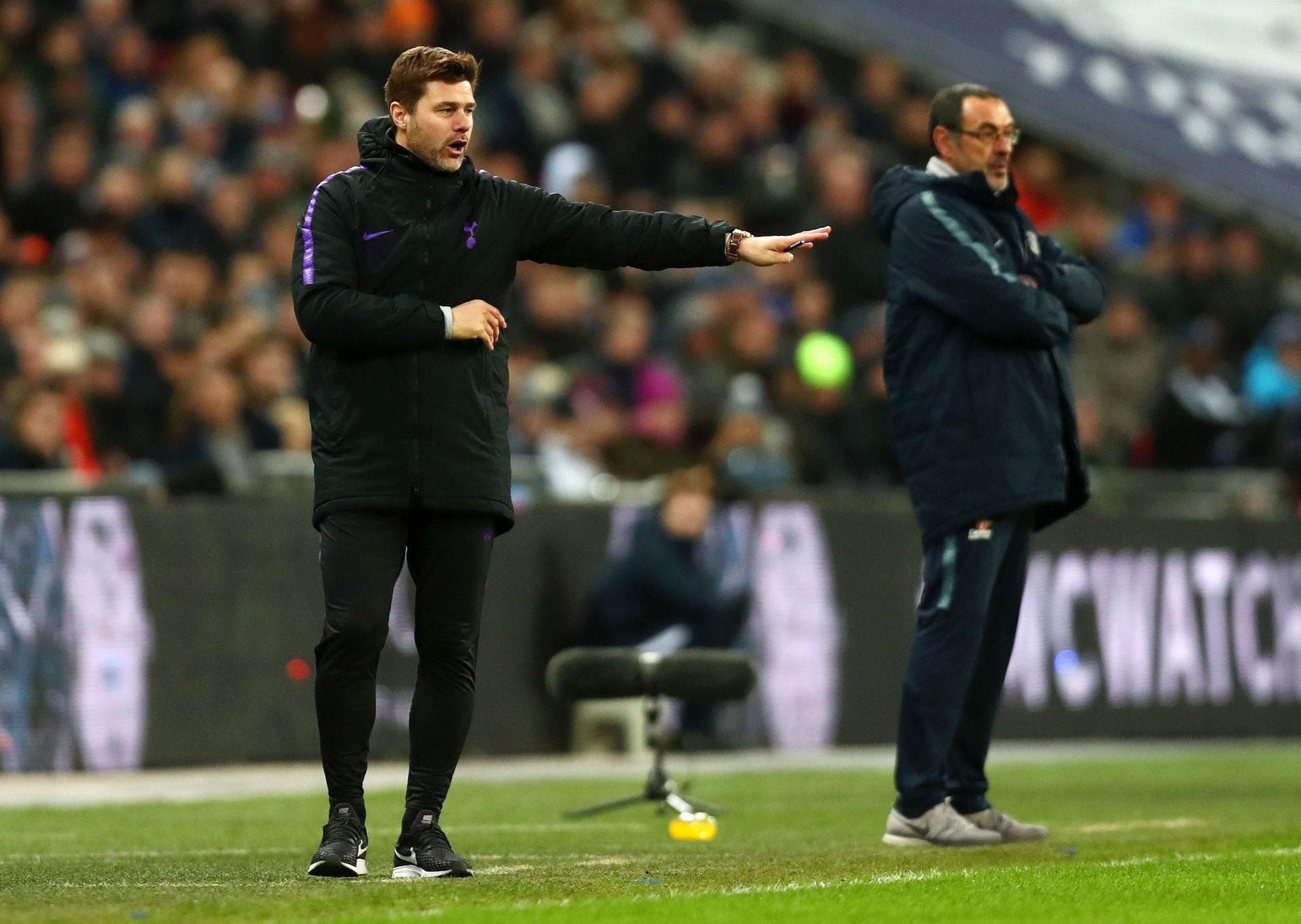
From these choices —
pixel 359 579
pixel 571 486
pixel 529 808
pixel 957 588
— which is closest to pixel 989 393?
pixel 957 588

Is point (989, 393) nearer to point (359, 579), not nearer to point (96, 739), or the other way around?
point (359, 579)

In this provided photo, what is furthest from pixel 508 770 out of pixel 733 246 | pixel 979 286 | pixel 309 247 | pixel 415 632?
pixel 309 247

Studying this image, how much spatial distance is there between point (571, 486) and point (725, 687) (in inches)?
168

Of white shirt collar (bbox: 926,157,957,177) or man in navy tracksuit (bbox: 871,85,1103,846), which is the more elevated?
white shirt collar (bbox: 926,157,957,177)

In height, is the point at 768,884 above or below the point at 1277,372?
below

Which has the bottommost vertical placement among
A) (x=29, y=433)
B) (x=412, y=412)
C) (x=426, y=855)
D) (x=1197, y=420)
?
(x=426, y=855)

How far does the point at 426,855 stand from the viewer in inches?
250

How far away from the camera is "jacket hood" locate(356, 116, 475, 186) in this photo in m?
6.44

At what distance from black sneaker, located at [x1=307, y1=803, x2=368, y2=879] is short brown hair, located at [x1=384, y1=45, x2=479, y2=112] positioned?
1938 millimetres

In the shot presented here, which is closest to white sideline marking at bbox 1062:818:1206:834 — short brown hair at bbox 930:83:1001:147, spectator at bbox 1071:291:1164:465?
short brown hair at bbox 930:83:1001:147

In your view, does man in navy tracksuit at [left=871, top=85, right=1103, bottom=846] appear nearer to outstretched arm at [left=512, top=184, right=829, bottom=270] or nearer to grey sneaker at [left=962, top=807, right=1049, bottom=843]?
grey sneaker at [left=962, top=807, right=1049, bottom=843]

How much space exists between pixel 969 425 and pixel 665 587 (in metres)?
5.73

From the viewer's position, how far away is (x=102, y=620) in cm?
1156

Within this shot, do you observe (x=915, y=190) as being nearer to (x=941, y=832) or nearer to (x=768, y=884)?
(x=941, y=832)
